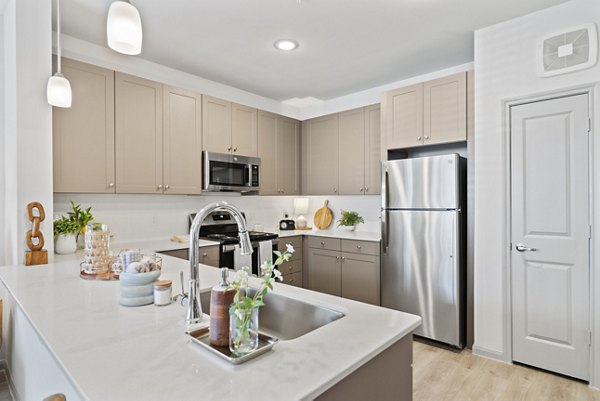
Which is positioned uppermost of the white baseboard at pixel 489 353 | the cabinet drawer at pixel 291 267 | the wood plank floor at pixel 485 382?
the cabinet drawer at pixel 291 267

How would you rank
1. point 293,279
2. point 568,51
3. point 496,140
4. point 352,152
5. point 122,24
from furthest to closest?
point 352,152, point 293,279, point 496,140, point 568,51, point 122,24

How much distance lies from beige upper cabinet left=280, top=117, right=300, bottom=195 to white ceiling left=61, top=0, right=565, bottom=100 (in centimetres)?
79

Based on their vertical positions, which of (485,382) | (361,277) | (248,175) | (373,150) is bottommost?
(485,382)

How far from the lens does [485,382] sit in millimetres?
2391

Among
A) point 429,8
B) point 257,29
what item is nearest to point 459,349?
point 429,8

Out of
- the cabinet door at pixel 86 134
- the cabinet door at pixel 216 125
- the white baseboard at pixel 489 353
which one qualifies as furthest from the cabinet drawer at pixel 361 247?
the cabinet door at pixel 86 134

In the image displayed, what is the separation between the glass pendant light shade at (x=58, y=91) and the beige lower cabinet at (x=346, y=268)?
9.10 ft

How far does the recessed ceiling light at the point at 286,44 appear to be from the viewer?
9.60 feet

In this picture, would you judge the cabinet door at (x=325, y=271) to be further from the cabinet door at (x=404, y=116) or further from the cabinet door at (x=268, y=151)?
the cabinet door at (x=404, y=116)

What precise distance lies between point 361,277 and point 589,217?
78.6 inches

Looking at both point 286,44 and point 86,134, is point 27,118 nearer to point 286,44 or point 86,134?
point 86,134

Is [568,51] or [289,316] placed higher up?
[568,51]

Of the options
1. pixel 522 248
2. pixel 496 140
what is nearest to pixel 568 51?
pixel 496 140

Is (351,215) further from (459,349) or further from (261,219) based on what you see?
(459,349)
